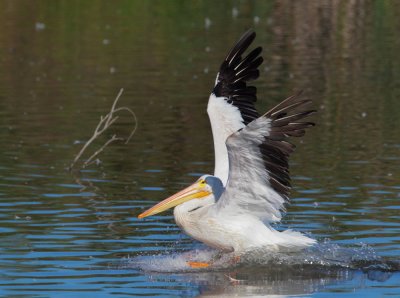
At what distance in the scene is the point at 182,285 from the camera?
795 cm

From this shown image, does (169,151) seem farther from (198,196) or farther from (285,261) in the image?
(285,261)

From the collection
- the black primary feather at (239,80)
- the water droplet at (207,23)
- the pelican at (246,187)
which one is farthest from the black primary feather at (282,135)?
the water droplet at (207,23)

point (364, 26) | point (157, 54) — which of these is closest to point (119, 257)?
point (157, 54)

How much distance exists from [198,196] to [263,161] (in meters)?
1.00

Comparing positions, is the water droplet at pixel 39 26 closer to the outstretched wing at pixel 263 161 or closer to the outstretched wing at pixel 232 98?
the outstretched wing at pixel 232 98

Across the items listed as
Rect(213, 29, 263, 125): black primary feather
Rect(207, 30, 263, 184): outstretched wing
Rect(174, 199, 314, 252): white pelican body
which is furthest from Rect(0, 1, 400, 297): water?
Rect(213, 29, 263, 125): black primary feather

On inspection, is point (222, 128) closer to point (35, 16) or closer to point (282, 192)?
point (282, 192)

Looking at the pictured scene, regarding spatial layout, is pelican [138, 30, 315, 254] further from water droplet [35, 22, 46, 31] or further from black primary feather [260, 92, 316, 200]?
water droplet [35, 22, 46, 31]

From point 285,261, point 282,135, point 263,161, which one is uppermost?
point 282,135

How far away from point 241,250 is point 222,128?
1274 millimetres

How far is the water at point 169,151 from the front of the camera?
8188 millimetres

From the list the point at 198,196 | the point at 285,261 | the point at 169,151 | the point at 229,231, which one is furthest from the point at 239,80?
the point at 169,151

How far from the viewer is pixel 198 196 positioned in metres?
8.98

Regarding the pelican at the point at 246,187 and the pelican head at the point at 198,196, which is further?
the pelican head at the point at 198,196
